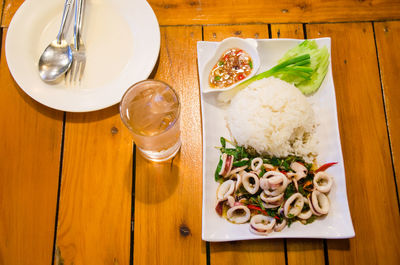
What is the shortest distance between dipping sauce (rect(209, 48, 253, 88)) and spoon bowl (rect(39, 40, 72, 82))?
2.69 ft

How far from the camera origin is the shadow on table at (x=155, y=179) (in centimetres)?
168

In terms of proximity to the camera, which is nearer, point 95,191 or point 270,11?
point 95,191

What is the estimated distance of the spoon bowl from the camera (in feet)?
5.71

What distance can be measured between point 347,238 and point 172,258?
886 mm

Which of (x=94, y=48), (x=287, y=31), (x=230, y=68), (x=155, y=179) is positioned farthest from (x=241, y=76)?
(x=94, y=48)

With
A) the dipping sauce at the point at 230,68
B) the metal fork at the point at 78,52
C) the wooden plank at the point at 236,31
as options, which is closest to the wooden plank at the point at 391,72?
the wooden plank at the point at 236,31

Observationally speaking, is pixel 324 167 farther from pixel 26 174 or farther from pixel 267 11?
pixel 26 174

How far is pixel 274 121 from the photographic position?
1.68 meters

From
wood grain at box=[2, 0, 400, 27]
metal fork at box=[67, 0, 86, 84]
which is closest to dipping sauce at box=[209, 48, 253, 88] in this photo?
wood grain at box=[2, 0, 400, 27]

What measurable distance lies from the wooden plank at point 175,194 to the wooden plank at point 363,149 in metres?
0.73

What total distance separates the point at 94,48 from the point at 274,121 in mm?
1118

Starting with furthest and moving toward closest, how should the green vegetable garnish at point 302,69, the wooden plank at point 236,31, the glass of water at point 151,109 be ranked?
the wooden plank at point 236,31 < the green vegetable garnish at point 302,69 < the glass of water at point 151,109

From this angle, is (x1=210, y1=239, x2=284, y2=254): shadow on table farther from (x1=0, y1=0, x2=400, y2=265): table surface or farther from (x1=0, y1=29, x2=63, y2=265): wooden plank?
(x1=0, y1=29, x2=63, y2=265): wooden plank

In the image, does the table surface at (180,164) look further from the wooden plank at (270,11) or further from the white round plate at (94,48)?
the white round plate at (94,48)
